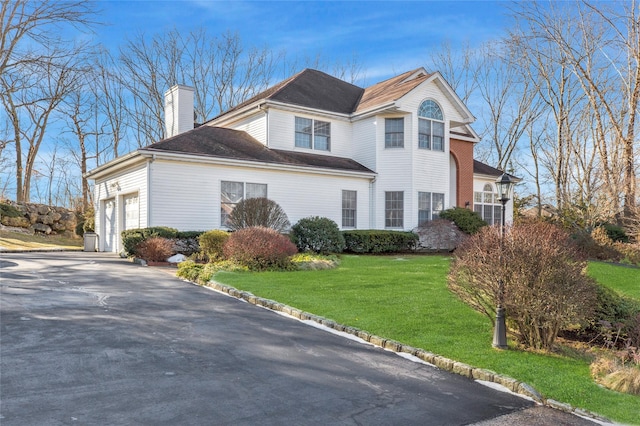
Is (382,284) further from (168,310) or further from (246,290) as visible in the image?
(168,310)

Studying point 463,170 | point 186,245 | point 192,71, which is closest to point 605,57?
point 463,170

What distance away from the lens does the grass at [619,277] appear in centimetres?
1142

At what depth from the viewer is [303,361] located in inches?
223

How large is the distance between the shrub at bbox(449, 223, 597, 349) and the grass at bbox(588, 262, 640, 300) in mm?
5608

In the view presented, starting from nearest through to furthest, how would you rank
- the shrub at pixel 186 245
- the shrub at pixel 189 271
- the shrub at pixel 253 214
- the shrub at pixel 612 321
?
the shrub at pixel 612 321, the shrub at pixel 189 271, the shrub at pixel 186 245, the shrub at pixel 253 214

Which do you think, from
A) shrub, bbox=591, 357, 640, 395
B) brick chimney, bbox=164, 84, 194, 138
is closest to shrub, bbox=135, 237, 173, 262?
brick chimney, bbox=164, 84, 194, 138

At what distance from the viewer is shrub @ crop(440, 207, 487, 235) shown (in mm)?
21422

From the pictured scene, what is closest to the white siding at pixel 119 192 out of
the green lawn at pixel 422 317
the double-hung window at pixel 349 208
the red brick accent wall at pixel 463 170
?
the green lawn at pixel 422 317

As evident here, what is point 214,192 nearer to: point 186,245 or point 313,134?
point 186,245

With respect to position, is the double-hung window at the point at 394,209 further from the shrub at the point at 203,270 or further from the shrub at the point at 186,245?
the shrub at the point at 203,270

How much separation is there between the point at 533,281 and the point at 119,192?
17.4 metres

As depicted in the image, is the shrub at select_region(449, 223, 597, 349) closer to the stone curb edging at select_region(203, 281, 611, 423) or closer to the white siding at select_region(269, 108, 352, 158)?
the stone curb edging at select_region(203, 281, 611, 423)

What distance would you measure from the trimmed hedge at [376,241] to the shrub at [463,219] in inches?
93.0

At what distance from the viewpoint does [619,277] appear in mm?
13508
